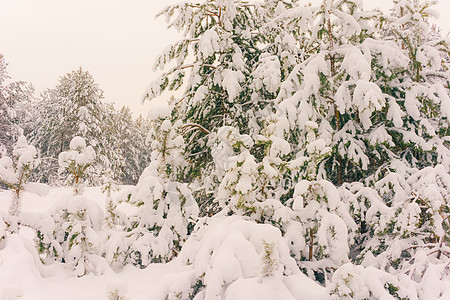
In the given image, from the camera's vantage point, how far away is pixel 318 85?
14.6 feet

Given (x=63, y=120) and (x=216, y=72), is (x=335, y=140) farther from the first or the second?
(x=63, y=120)

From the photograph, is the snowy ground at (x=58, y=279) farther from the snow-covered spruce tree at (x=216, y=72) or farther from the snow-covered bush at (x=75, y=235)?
the snow-covered spruce tree at (x=216, y=72)

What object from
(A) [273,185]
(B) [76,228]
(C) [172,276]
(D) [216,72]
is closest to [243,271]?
(C) [172,276]

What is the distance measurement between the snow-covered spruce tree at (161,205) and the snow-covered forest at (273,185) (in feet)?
0.07

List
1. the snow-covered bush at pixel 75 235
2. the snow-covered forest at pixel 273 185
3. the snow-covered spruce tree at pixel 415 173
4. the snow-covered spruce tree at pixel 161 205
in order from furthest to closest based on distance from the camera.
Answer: the snow-covered spruce tree at pixel 161 205 → the snow-covered bush at pixel 75 235 → the snow-covered spruce tree at pixel 415 173 → the snow-covered forest at pixel 273 185

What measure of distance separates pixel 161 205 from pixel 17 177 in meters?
1.95

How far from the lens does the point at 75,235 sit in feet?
13.6

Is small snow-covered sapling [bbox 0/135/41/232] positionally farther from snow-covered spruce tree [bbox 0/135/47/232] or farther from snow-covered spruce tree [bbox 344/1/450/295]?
snow-covered spruce tree [bbox 344/1/450/295]

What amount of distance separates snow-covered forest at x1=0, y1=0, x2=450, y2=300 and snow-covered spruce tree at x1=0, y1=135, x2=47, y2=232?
0.7 inches

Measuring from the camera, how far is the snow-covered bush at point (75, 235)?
4.12 m

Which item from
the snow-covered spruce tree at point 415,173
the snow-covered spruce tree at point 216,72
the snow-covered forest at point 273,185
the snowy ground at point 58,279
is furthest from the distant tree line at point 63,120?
the snow-covered spruce tree at point 415,173

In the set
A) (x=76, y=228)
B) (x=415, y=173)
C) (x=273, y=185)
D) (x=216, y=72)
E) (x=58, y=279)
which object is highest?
(x=216, y=72)

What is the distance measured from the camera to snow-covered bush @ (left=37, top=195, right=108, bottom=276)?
412 cm

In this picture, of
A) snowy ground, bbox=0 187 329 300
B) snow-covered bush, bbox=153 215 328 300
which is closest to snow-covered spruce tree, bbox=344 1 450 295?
snow-covered bush, bbox=153 215 328 300
